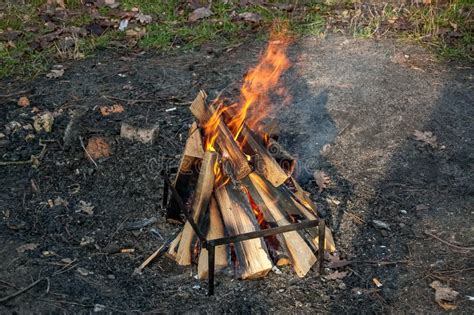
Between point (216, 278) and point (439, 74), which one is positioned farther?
point (439, 74)

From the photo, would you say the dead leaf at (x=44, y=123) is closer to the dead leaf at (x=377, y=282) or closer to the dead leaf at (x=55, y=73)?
the dead leaf at (x=55, y=73)

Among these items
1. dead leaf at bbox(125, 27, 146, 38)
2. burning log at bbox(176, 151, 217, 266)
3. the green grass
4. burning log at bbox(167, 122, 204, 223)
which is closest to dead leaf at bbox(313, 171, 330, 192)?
burning log at bbox(167, 122, 204, 223)

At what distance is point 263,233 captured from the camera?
3695 mm

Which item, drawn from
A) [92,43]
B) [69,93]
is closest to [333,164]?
[69,93]

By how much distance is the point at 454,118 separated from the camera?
18.6 feet

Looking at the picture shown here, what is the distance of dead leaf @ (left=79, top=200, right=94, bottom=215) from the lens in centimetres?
448

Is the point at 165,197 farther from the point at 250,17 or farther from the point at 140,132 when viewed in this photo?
the point at 250,17

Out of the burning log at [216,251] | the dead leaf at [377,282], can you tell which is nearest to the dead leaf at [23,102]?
the burning log at [216,251]

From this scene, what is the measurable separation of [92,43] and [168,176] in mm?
3231

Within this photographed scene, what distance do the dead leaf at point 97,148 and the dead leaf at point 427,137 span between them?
251 centimetres

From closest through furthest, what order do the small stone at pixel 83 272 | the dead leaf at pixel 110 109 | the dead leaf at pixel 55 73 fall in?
the small stone at pixel 83 272 < the dead leaf at pixel 110 109 < the dead leaf at pixel 55 73

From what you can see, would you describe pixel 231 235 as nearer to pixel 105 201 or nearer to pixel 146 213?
pixel 146 213

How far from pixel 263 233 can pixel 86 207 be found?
4.76ft

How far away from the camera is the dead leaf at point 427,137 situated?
5.34 m
